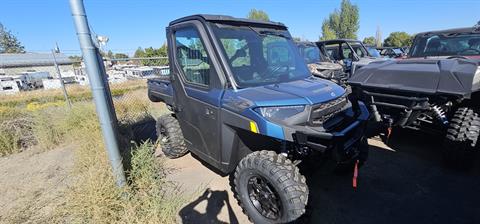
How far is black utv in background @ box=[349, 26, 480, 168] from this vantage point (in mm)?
3123

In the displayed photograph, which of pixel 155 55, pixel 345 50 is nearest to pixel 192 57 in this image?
pixel 345 50

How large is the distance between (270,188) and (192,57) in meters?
1.77

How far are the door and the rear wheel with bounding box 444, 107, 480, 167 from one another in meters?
3.17

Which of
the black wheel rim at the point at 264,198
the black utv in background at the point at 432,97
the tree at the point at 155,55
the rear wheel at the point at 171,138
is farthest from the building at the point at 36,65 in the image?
the black utv in background at the point at 432,97

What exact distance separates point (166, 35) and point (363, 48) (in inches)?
336

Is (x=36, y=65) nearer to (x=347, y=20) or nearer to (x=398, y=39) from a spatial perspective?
(x=347, y=20)

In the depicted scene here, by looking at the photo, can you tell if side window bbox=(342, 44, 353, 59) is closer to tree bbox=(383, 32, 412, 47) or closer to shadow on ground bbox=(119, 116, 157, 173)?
shadow on ground bbox=(119, 116, 157, 173)

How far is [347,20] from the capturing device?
45281 mm

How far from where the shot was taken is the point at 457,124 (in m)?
3.37

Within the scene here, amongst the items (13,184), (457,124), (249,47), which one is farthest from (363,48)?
(13,184)

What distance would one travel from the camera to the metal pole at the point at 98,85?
232cm

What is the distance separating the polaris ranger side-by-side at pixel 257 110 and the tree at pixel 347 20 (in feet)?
156

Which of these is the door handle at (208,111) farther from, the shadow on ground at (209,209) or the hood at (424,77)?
the hood at (424,77)

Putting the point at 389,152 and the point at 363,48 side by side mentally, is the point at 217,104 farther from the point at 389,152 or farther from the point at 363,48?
the point at 363,48
